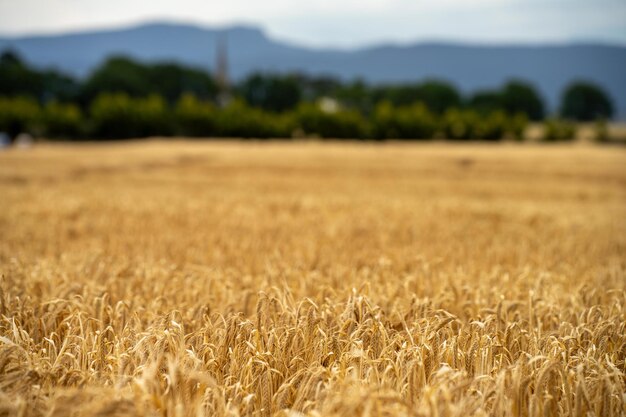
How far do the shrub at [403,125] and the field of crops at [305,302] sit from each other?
181 ft

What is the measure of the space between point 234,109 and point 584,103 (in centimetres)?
9959

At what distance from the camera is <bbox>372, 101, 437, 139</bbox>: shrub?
2990 inches

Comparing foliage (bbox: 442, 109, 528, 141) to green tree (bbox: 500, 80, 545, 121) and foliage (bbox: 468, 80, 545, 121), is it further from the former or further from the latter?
green tree (bbox: 500, 80, 545, 121)

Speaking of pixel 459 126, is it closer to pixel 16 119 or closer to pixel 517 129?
pixel 517 129

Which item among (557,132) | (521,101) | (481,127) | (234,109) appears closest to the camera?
(557,132)

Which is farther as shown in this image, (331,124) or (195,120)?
(331,124)

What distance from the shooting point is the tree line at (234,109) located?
7500cm

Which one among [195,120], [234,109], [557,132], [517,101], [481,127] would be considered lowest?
[557,132]

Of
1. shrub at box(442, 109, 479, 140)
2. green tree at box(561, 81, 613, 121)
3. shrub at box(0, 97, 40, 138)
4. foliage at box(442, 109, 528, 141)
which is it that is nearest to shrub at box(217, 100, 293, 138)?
shrub at box(442, 109, 479, 140)

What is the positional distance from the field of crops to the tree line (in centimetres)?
5520

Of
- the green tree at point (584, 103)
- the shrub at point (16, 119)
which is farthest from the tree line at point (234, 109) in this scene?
the green tree at point (584, 103)

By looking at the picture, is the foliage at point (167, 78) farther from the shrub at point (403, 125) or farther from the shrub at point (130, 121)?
the shrub at point (403, 125)

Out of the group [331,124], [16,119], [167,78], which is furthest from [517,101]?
[16,119]

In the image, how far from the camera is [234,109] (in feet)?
248
